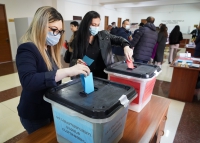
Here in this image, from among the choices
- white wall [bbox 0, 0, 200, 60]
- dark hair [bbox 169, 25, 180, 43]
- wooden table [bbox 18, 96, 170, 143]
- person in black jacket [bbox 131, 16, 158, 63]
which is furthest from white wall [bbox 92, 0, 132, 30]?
wooden table [bbox 18, 96, 170, 143]

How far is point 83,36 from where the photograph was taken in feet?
4.14

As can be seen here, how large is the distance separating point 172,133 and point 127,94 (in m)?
1.45

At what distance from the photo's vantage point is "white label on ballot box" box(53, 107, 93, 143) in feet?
1.91

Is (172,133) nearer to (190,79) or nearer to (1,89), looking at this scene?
(190,79)

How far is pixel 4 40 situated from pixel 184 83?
5284 millimetres

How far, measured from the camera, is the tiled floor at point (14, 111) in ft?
5.54

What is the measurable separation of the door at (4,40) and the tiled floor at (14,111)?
1635 millimetres

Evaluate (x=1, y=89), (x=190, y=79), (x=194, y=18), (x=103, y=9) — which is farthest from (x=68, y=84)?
(x=194, y=18)

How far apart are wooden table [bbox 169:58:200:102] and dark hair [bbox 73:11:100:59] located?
183 centimetres

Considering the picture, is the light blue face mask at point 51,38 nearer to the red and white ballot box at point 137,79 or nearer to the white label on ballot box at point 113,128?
the red and white ballot box at point 137,79

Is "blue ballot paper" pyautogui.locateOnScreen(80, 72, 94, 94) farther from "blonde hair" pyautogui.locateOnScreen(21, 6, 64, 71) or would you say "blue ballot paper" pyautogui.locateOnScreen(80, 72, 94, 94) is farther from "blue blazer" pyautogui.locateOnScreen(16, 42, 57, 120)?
"blonde hair" pyautogui.locateOnScreen(21, 6, 64, 71)

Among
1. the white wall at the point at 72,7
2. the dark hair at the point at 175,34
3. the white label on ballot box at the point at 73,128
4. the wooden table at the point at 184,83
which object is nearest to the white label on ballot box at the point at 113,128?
the white label on ballot box at the point at 73,128

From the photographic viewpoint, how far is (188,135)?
1717mm

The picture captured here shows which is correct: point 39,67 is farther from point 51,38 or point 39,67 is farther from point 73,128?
point 73,128
